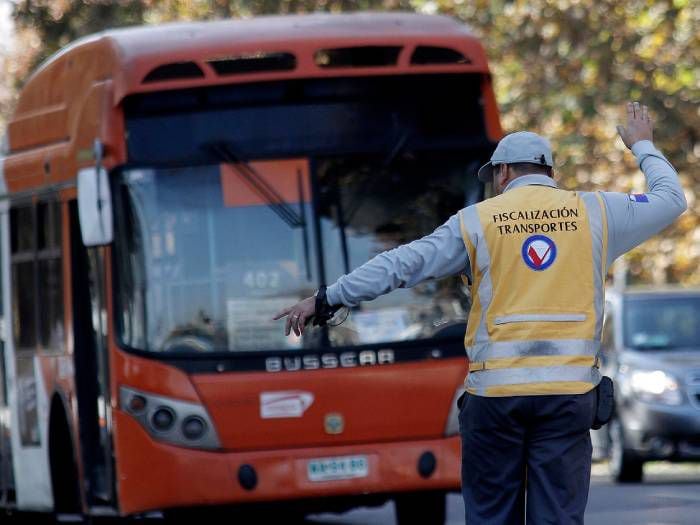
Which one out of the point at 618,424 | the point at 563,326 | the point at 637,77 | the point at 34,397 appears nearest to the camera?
the point at 563,326

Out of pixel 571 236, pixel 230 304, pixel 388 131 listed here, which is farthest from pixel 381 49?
pixel 571 236

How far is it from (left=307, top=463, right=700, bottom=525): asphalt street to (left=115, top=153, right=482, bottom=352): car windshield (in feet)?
7.94

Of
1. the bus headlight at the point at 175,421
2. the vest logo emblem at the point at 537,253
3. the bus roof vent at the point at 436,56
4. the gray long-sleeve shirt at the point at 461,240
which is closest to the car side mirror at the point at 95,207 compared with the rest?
the bus headlight at the point at 175,421

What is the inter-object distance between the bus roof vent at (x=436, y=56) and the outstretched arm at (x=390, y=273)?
460 centimetres

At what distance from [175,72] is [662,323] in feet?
24.3

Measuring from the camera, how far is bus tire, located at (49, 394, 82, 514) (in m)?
11.9

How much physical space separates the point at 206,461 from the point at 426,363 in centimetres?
A: 126

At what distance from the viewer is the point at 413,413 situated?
10.6 metres

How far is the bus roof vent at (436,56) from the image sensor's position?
35.9ft

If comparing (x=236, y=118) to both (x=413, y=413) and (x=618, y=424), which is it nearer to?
(x=413, y=413)

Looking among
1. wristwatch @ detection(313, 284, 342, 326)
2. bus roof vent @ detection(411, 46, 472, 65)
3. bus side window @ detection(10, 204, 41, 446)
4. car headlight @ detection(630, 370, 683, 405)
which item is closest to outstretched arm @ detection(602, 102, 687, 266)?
wristwatch @ detection(313, 284, 342, 326)

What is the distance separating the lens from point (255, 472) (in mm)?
10367

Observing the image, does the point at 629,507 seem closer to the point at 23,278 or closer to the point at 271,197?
the point at 271,197

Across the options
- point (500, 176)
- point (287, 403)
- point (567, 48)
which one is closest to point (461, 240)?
point (500, 176)
